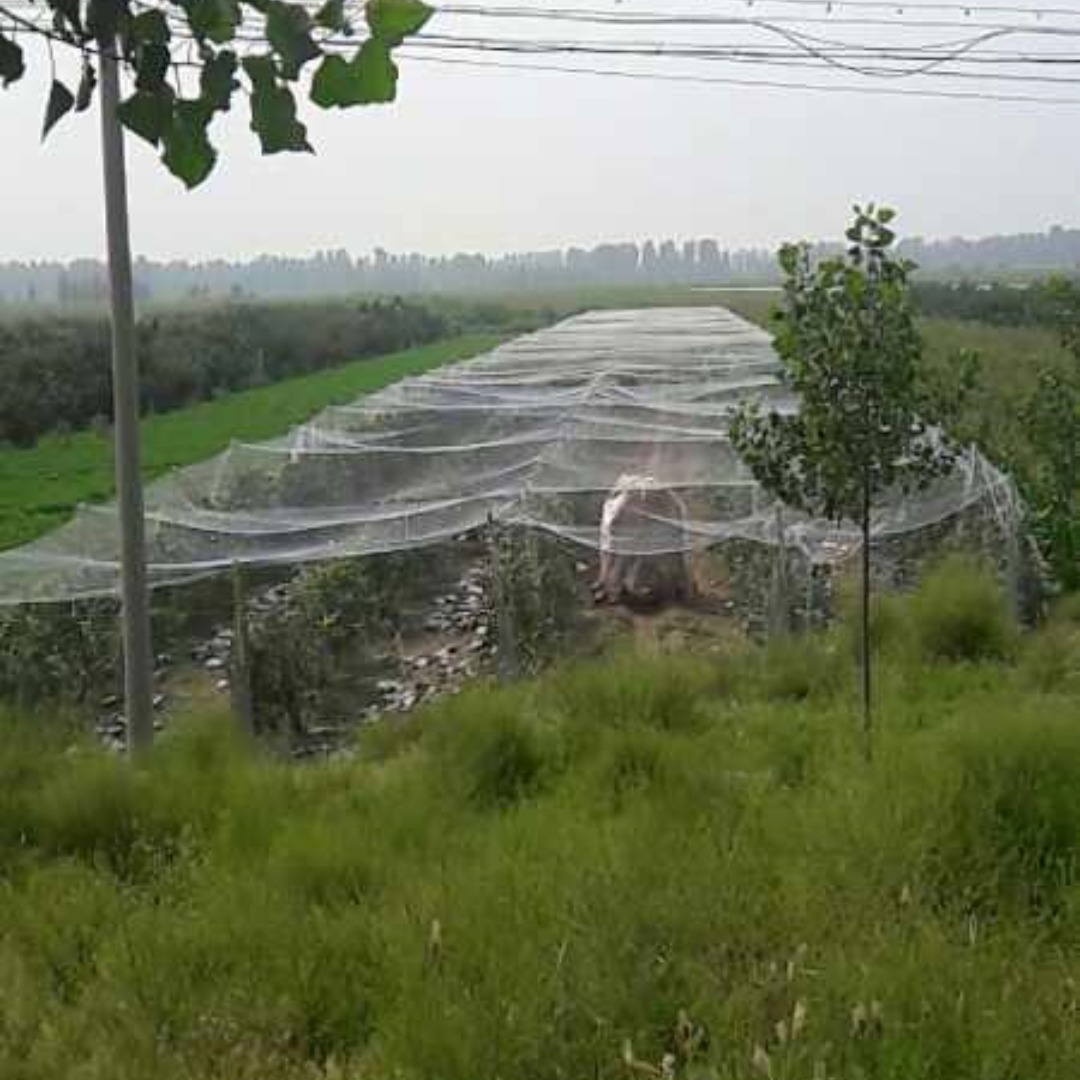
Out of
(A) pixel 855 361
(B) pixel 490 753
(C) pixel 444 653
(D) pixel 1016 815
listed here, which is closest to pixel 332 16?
(D) pixel 1016 815

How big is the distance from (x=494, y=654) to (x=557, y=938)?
17.5ft

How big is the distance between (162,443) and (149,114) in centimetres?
2185

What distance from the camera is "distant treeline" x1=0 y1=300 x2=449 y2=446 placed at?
2498 centimetres

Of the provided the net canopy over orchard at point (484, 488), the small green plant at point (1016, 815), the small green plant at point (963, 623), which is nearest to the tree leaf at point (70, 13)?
the small green plant at point (1016, 815)

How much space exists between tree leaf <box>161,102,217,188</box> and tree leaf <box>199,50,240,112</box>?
0.02 meters

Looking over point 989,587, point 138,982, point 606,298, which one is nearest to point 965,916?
point 138,982

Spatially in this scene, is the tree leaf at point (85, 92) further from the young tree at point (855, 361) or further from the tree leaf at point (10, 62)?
the young tree at point (855, 361)

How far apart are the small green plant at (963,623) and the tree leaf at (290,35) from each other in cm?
748

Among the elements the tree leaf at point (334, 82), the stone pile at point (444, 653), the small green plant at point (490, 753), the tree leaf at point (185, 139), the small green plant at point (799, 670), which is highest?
the tree leaf at point (334, 82)

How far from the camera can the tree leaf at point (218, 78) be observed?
1.27m

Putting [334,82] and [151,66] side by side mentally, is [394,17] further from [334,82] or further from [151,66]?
[151,66]

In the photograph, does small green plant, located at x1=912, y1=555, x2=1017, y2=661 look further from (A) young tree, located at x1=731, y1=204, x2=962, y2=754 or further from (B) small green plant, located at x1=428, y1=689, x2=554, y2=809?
(B) small green plant, located at x1=428, y1=689, x2=554, y2=809

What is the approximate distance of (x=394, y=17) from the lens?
1.15m

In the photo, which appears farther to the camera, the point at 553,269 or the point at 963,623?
the point at 553,269
